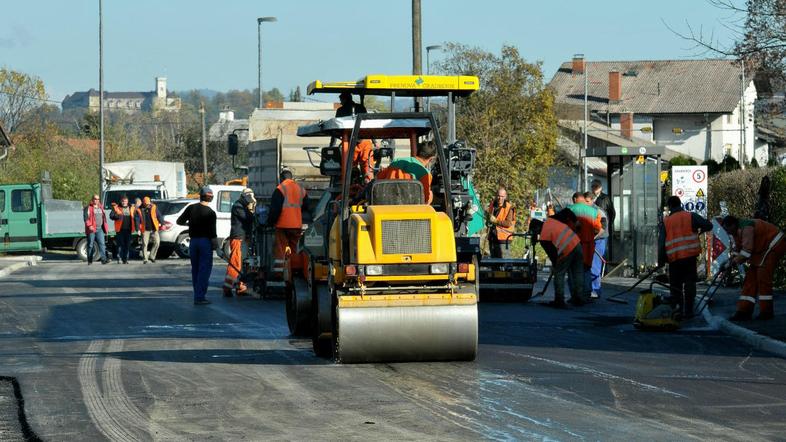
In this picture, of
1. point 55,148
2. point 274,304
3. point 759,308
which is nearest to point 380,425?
point 759,308

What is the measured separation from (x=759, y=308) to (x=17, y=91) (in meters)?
55.9

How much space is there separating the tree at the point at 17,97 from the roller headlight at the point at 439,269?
58.0 m

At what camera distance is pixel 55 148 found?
62781mm

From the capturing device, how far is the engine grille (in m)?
11.2

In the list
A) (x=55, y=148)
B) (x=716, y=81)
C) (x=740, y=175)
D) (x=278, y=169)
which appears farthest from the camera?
(x=716, y=81)

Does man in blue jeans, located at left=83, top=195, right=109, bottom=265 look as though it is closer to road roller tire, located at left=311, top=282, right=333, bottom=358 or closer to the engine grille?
road roller tire, located at left=311, top=282, right=333, bottom=358

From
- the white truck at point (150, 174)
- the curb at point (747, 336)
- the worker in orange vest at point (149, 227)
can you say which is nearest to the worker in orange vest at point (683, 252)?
the curb at point (747, 336)

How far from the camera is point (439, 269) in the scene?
37.0ft

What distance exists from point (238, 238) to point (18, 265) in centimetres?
1331

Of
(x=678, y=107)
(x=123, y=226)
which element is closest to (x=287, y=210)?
(x=123, y=226)

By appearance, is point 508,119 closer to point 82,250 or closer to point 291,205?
point 82,250

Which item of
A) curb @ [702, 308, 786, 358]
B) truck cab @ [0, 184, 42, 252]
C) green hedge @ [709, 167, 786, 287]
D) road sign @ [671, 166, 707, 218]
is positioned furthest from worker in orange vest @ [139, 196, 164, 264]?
curb @ [702, 308, 786, 358]

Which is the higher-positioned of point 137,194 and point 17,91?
point 17,91

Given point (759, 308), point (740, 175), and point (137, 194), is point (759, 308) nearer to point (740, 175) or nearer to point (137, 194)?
point (740, 175)
